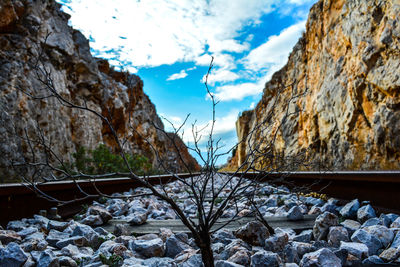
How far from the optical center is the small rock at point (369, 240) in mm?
1759

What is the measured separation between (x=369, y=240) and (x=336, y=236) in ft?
0.67

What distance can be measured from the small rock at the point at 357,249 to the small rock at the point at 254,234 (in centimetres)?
55

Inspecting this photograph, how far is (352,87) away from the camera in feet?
34.4

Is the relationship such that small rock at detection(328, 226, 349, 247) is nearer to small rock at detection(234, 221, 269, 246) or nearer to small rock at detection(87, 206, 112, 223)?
small rock at detection(234, 221, 269, 246)

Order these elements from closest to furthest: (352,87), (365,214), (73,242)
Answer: (73,242) < (365,214) < (352,87)

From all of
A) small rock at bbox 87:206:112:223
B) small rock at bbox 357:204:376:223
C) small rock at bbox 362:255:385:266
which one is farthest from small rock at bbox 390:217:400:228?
small rock at bbox 87:206:112:223

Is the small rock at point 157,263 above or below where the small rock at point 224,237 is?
below

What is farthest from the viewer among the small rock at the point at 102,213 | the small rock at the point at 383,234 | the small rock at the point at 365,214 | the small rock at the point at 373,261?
the small rock at the point at 102,213

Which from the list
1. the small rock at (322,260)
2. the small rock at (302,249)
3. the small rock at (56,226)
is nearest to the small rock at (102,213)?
the small rock at (56,226)

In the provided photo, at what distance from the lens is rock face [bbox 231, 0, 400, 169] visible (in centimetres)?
781

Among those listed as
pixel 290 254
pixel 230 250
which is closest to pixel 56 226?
pixel 230 250

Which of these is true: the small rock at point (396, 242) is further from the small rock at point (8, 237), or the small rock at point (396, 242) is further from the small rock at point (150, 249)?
the small rock at point (8, 237)

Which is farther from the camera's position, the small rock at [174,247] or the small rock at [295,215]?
the small rock at [295,215]

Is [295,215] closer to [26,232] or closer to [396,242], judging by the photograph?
[396,242]
